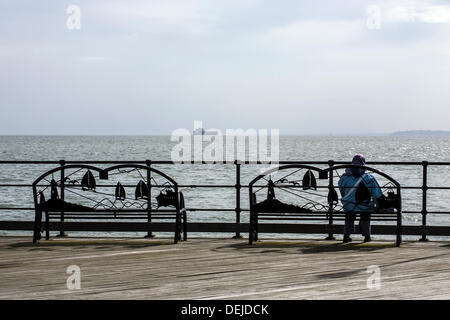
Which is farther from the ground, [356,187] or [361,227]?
[356,187]

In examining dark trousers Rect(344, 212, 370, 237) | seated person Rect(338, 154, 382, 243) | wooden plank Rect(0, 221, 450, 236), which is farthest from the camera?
wooden plank Rect(0, 221, 450, 236)

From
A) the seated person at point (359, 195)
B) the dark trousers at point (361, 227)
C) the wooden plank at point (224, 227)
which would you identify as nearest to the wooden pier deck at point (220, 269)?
the dark trousers at point (361, 227)

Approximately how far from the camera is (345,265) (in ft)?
27.3

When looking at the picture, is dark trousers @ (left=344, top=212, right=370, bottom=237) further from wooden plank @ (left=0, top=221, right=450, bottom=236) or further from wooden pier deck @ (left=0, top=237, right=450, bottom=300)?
wooden plank @ (left=0, top=221, right=450, bottom=236)

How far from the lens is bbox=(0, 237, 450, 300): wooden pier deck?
6.87 meters

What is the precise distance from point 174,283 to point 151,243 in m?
2.77

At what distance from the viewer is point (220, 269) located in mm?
8055

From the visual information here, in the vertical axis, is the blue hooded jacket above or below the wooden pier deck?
above

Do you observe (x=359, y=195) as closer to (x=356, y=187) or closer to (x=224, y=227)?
(x=356, y=187)

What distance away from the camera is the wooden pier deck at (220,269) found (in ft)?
22.5

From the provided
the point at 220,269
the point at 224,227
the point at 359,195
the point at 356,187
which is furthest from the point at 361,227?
the point at 220,269

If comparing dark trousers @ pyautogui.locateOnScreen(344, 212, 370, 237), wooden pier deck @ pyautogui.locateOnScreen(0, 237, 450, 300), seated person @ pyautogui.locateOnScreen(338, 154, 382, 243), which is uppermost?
seated person @ pyautogui.locateOnScreen(338, 154, 382, 243)

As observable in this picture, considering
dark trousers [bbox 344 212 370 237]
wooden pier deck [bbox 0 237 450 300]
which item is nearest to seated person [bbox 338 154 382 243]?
dark trousers [bbox 344 212 370 237]
